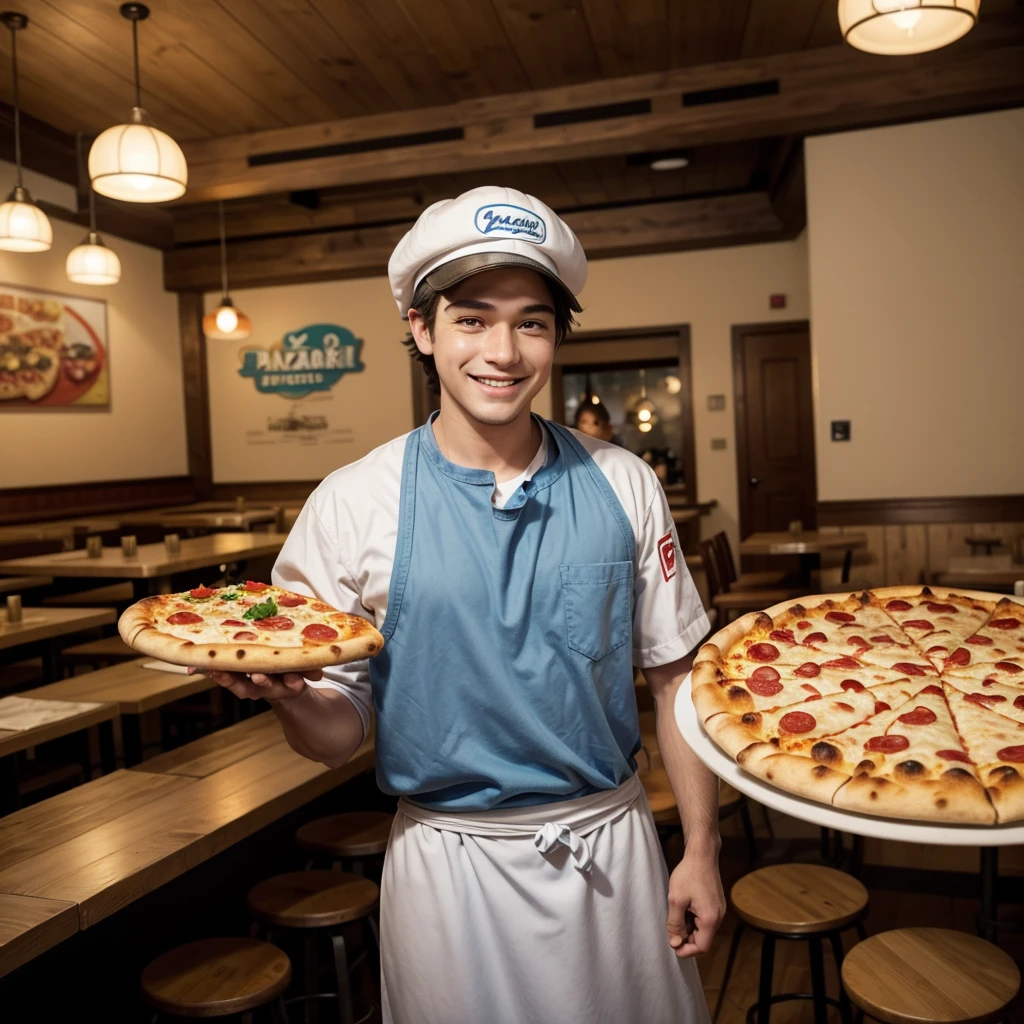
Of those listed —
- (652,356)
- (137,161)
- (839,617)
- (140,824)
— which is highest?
(137,161)

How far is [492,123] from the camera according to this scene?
246 inches

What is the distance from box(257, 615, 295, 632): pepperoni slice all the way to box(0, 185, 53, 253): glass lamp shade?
4.43 metres

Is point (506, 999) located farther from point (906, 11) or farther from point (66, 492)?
point (66, 492)

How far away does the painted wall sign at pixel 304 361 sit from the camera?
9.54 meters

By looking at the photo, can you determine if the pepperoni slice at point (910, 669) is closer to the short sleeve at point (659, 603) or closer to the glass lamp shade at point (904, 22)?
the short sleeve at point (659, 603)

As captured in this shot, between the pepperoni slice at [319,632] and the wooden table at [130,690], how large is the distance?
1890mm

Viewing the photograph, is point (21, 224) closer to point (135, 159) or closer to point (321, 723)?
point (135, 159)

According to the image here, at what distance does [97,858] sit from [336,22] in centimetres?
456

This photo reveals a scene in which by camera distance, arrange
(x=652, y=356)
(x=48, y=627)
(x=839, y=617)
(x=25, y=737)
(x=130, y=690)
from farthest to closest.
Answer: (x=652, y=356)
(x=48, y=627)
(x=130, y=690)
(x=25, y=737)
(x=839, y=617)

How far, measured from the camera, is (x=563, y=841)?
4.60 feet

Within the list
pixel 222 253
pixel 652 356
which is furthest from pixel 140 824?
pixel 222 253

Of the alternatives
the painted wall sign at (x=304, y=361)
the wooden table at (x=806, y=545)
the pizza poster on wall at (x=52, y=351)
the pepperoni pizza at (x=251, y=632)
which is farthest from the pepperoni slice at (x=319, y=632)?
the painted wall sign at (x=304, y=361)

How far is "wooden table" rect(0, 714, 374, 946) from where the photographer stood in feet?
5.90

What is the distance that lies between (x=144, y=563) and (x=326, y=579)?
3750 mm
